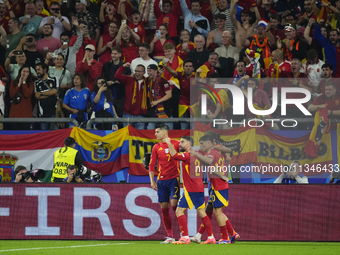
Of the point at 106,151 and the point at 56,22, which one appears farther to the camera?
the point at 56,22

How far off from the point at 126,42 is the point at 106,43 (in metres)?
0.60

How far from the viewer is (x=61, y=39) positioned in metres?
13.4

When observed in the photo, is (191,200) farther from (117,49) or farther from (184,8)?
(184,8)

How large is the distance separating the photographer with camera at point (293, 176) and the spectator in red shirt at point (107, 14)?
624 centimetres

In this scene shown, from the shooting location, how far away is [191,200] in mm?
8750

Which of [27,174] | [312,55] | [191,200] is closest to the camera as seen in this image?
[191,200]

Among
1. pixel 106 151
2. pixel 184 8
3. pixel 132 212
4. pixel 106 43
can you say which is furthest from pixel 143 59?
pixel 132 212

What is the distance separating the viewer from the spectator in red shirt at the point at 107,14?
1414 centimetres

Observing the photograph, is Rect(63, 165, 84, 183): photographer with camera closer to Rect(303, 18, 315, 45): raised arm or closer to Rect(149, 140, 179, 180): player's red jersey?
Rect(149, 140, 179, 180): player's red jersey

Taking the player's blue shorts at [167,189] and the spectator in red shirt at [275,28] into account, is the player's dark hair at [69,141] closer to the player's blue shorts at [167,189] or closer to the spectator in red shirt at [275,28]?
the player's blue shorts at [167,189]

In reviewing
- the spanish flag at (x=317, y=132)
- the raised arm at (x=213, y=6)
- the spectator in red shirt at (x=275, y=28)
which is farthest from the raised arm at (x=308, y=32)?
the spanish flag at (x=317, y=132)

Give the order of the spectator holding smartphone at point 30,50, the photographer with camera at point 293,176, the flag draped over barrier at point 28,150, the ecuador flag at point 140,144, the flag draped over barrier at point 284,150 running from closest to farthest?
the photographer with camera at point 293,176
the flag draped over barrier at point 284,150
the ecuador flag at point 140,144
the flag draped over barrier at point 28,150
the spectator holding smartphone at point 30,50

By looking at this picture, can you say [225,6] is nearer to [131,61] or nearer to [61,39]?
[131,61]

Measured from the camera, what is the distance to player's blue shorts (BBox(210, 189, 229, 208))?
863 cm
